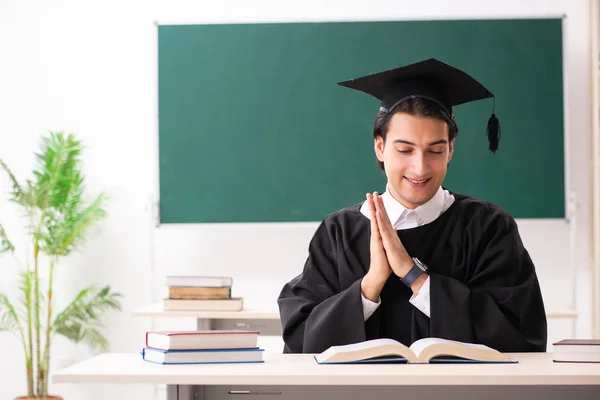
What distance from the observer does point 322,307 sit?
96.0 inches

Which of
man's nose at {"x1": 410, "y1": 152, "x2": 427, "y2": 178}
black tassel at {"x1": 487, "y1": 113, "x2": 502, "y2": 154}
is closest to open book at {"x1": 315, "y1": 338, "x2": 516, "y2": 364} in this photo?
man's nose at {"x1": 410, "y1": 152, "x2": 427, "y2": 178}

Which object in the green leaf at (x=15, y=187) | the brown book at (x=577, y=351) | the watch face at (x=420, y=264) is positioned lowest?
the brown book at (x=577, y=351)

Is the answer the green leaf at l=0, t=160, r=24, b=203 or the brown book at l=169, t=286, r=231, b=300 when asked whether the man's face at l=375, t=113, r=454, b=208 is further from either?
the green leaf at l=0, t=160, r=24, b=203

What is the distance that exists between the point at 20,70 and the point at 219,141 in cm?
144

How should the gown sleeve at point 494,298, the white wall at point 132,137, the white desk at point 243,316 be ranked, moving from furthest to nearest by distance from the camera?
the white wall at point 132,137, the white desk at point 243,316, the gown sleeve at point 494,298

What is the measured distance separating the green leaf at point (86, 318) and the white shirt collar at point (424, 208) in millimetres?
3327

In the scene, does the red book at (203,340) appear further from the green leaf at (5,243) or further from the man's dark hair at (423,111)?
the green leaf at (5,243)

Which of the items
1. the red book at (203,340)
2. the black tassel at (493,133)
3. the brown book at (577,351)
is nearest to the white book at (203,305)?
the black tassel at (493,133)

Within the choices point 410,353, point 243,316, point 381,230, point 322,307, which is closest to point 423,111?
point 381,230

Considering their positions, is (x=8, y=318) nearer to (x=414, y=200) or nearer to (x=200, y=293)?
(x=200, y=293)

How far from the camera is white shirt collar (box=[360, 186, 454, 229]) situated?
2539 mm

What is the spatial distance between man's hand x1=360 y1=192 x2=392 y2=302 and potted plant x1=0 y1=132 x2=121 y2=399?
3.40 metres

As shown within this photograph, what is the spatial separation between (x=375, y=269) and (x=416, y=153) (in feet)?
1.07

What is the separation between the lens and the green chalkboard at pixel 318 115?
5488mm
